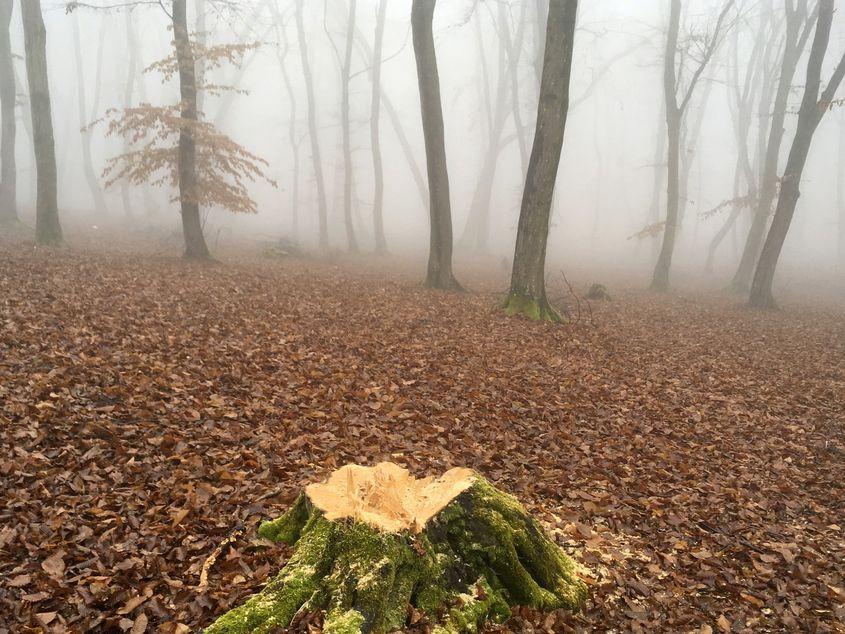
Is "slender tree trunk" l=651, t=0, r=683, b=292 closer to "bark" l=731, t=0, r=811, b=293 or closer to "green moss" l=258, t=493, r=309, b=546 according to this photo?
"bark" l=731, t=0, r=811, b=293

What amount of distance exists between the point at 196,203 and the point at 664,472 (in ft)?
45.0

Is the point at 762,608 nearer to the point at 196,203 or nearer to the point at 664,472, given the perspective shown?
the point at 664,472

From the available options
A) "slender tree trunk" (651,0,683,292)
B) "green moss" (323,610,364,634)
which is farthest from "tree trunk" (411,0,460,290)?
"green moss" (323,610,364,634)

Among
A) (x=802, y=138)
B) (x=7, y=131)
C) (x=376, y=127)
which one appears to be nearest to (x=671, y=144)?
(x=802, y=138)

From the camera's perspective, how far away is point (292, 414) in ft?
19.4

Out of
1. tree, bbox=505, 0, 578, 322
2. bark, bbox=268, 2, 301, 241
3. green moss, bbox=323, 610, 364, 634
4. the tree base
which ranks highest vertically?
bark, bbox=268, 2, 301, 241

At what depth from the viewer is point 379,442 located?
18.6 ft

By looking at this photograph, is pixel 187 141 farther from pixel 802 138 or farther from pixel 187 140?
pixel 802 138

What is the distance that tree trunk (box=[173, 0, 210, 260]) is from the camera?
531 inches

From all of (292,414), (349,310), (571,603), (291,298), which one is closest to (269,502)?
(292,414)

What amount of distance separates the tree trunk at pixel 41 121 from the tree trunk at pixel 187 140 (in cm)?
335

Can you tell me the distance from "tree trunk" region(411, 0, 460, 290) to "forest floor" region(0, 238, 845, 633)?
355cm

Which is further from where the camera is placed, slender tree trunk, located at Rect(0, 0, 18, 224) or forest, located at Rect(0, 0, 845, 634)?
slender tree trunk, located at Rect(0, 0, 18, 224)

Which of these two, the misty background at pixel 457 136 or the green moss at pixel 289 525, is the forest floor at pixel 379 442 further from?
the misty background at pixel 457 136
